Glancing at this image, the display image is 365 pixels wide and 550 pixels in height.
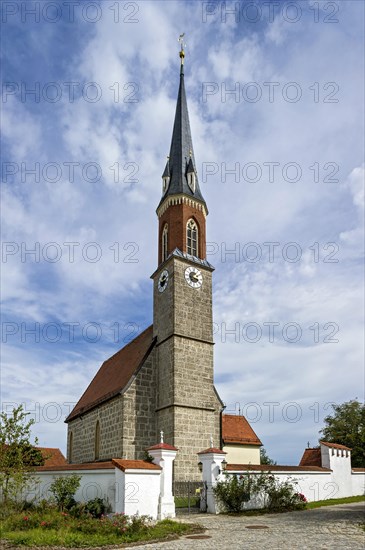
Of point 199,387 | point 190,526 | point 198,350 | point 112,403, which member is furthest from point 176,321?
point 190,526

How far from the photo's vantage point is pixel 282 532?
40.9ft

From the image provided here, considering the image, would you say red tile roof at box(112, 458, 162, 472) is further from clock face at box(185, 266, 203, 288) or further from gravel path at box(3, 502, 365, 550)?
clock face at box(185, 266, 203, 288)

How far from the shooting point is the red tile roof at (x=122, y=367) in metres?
25.7

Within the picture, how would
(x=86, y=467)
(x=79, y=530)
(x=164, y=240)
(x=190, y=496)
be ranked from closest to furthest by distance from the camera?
(x=79, y=530), (x=86, y=467), (x=190, y=496), (x=164, y=240)

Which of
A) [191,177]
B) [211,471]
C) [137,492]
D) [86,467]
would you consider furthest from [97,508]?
[191,177]

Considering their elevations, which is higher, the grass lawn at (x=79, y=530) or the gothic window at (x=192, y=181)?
the gothic window at (x=192, y=181)

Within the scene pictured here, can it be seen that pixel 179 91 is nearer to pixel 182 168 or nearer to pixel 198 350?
pixel 182 168

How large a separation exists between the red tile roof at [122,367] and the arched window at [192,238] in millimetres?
5260

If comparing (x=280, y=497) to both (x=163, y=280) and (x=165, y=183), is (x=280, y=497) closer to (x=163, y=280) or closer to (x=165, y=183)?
(x=163, y=280)

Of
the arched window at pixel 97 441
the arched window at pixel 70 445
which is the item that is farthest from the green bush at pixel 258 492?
the arched window at pixel 70 445

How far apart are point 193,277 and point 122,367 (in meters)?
7.80

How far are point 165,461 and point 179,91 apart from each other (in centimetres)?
2544

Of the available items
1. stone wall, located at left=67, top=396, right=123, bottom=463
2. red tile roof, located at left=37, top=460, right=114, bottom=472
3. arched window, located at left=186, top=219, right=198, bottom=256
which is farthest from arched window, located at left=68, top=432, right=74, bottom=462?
arched window, located at left=186, top=219, right=198, bottom=256

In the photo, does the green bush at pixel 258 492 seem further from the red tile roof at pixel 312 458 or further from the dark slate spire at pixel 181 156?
the dark slate spire at pixel 181 156
